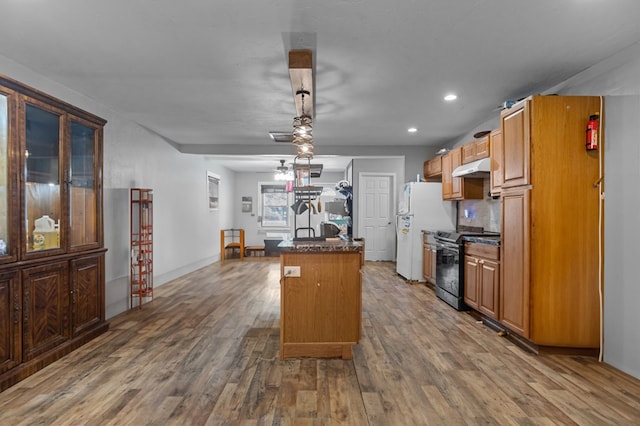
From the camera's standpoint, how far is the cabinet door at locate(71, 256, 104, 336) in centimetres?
303

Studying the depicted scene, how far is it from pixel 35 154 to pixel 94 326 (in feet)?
5.50

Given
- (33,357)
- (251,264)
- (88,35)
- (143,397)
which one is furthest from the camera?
(251,264)

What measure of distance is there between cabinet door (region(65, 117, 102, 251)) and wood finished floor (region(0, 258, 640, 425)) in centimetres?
102

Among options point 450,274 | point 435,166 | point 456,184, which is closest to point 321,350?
point 450,274

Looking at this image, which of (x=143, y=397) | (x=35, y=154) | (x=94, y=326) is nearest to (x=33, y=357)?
(x=94, y=326)

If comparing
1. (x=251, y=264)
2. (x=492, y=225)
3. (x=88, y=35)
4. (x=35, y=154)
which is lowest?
(x=251, y=264)

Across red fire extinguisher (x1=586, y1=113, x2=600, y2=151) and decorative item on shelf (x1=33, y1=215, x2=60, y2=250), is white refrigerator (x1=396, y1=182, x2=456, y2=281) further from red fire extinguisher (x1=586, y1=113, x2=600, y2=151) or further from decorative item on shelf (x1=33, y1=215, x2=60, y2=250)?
decorative item on shelf (x1=33, y1=215, x2=60, y2=250)

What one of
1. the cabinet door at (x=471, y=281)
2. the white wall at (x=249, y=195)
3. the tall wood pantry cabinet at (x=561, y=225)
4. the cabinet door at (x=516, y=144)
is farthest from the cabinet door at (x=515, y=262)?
the white wall at (x=249, y=195)

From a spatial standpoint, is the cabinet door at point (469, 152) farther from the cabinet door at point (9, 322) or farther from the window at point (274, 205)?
the window at point (274, 205)

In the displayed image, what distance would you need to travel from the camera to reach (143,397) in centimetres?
226

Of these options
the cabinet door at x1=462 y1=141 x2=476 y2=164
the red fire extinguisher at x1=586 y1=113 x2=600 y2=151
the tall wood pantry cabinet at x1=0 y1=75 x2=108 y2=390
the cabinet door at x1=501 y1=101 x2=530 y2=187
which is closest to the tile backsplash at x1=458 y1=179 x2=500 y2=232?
the cabinet door at x1=462 y1=141 x2=476 y2=164

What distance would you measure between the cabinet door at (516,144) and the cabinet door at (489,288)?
900 mm

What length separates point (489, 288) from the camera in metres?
3.65

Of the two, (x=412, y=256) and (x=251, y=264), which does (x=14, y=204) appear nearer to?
(x=412, y=256)
